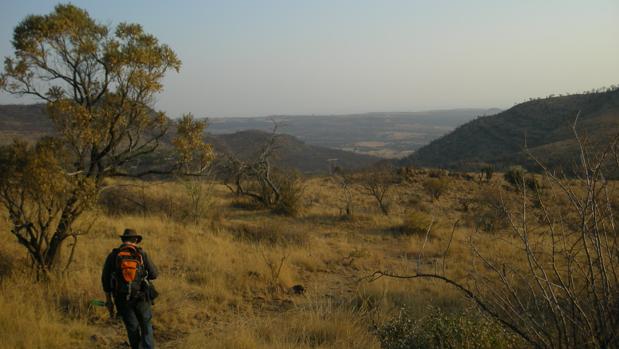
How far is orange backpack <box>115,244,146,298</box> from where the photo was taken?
15.3ft

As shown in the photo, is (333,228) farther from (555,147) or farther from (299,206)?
(555,147)

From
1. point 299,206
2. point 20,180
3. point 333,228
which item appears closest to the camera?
point 20,180

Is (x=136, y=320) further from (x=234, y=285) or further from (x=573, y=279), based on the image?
(x=573, y=279)

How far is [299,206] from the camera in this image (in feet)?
56.0

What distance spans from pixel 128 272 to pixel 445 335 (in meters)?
3.65

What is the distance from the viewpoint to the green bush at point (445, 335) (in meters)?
4.22

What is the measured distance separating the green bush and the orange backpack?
2969mm

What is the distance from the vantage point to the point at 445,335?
180 inches

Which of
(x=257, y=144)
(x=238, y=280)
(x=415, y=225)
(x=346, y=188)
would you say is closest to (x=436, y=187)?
(x=346, y=188)

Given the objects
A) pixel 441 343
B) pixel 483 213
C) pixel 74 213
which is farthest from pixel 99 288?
pixel 483 213

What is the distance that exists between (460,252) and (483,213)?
7051 mm

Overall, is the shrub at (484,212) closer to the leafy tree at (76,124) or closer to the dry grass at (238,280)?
the dry grass at (238,280)

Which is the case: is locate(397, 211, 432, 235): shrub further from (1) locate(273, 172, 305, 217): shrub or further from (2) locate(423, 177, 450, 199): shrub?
(2) locate(423, 177, 450, 199): shrub

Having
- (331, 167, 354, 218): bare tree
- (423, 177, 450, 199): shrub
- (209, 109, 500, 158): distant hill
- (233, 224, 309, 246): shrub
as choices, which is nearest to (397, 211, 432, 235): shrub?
(331, 167, 354, 218): bare tree
